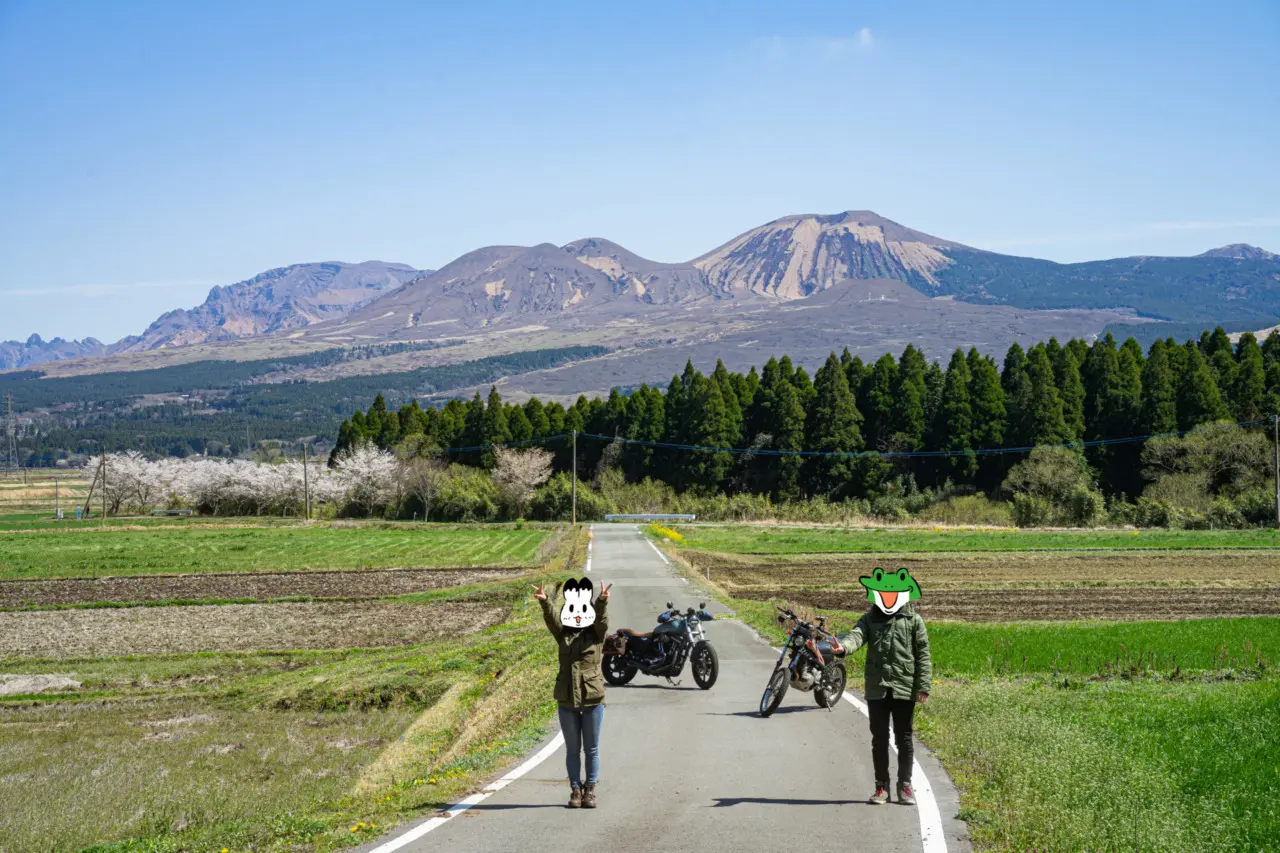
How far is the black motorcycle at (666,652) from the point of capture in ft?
50.6

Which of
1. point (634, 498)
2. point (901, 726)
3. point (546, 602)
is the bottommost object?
point (634, 498)

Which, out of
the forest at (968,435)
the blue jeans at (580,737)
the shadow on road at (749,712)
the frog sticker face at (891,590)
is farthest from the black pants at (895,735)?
the forest at (968,435)

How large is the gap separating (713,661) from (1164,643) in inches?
388

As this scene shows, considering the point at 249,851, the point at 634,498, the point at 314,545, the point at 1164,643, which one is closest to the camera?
the point at 249,851

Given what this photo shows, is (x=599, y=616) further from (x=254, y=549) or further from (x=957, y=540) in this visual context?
(x=254, y=549)

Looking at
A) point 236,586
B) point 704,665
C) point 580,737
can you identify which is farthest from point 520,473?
point 580,737

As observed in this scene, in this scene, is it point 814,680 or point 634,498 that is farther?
point 634,498

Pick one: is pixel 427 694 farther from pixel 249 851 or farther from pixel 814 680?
pixel 249 851

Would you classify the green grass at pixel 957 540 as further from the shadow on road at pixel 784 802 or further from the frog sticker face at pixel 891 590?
the shadow on road at pixel 784 802

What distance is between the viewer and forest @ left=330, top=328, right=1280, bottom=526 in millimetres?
67938

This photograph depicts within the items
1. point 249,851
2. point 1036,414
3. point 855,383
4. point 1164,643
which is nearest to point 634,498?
point 855,383

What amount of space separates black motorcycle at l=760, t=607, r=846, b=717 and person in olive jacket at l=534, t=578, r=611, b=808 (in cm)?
405

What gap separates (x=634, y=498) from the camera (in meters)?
84.6

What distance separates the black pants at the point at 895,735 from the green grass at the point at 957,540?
4268 centimetres
